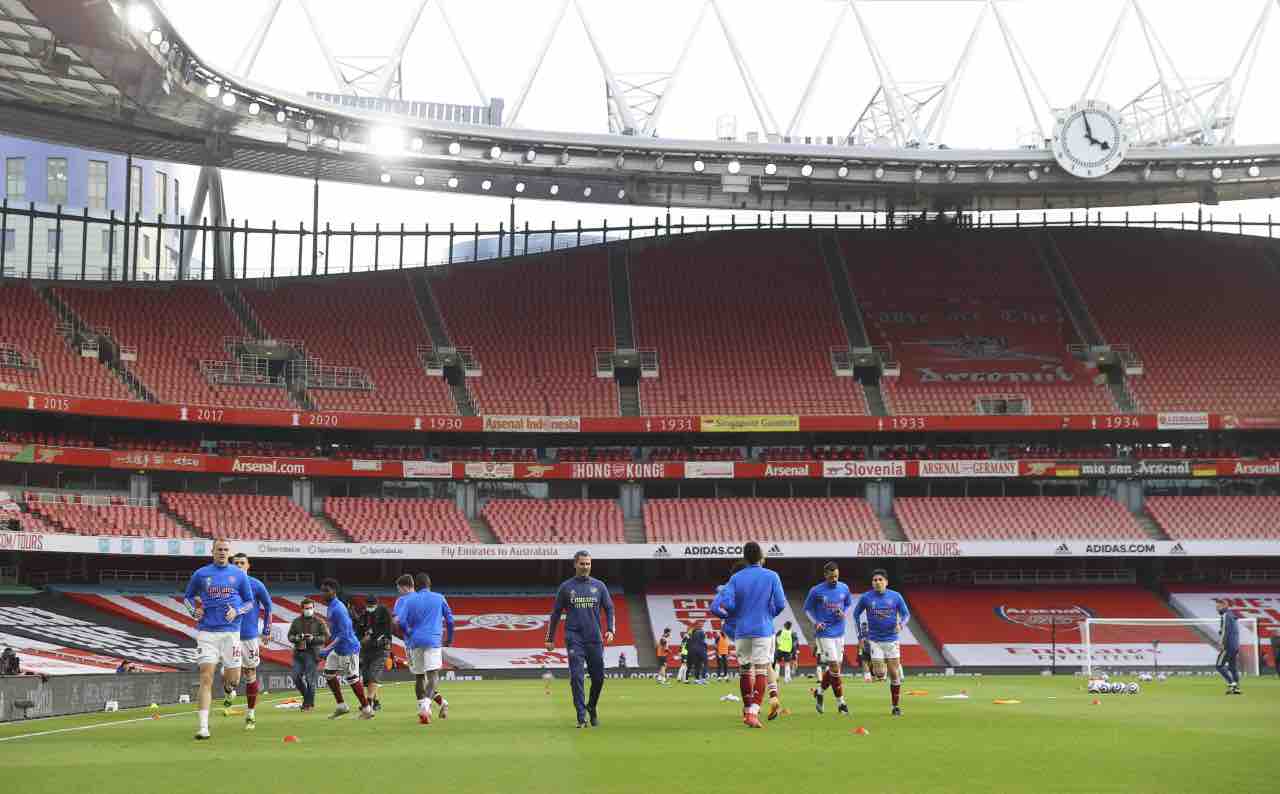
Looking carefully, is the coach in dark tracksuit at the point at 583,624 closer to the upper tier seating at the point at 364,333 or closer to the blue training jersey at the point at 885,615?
the blue training jersey at the point at 885,615

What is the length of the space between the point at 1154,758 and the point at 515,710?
12.5 metres

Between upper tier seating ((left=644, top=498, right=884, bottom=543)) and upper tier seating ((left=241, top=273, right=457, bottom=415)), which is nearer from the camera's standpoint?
upper tier seating ((left=644, top=498, right=884, bottom=543))

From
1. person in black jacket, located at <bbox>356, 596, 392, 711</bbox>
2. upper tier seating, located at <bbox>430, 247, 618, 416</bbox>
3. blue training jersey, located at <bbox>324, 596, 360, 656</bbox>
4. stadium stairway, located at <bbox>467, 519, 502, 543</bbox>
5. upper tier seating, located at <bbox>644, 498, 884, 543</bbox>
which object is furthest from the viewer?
upper tier seating, located at <bbox>430, 247, 618, 416</bbox>

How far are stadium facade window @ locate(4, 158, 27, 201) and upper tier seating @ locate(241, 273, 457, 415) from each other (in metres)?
33.5

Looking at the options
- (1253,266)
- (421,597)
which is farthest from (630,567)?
(421,597)

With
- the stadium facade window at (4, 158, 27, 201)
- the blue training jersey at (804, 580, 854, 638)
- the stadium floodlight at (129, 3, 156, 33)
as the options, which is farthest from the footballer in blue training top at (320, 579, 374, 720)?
the stadium facade window at (4, 158, 27, 201)

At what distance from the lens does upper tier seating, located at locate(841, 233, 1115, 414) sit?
62.4 meters

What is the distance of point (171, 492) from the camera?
5634 cm

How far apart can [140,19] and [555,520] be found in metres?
25.8

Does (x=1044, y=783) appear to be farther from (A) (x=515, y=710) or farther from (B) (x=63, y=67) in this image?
(B) (x=63, y=67)

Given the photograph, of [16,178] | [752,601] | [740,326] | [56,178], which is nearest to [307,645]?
[752,601]

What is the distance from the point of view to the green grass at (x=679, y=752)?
38.2ft

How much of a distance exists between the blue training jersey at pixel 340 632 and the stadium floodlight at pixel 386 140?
114 feet

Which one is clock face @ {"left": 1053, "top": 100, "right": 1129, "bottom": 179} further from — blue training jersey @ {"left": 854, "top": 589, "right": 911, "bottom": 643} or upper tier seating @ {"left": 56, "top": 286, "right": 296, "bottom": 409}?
blue training jersey @ {"left": 854, "top": 589, "right": 911, "bottom": 643}
